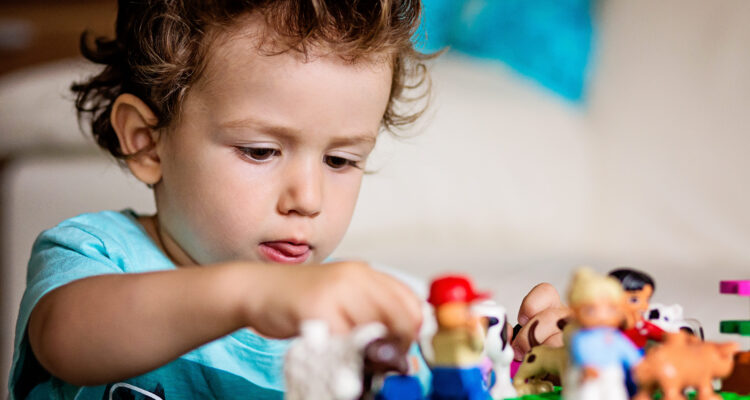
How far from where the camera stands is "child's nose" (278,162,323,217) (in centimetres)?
72

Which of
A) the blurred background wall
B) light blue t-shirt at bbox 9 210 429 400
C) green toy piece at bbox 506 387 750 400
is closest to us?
green toy piece at bbox 506 387 750 400

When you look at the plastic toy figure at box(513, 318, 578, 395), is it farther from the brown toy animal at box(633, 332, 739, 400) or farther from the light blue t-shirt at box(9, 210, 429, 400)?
the light blue t-shirt at box(9, 210, 429, 400)

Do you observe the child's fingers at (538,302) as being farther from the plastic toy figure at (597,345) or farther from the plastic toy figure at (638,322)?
the plastic toy figure at (597,345)

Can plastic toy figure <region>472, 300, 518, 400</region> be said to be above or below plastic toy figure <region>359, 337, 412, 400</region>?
below

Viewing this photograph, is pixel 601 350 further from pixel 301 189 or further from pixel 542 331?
pixel 301 189

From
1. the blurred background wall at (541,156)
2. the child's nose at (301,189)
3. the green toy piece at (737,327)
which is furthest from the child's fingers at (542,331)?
the blurred background wall at (541,156)

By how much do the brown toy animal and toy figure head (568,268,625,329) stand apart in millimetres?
29

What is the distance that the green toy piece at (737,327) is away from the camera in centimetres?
58

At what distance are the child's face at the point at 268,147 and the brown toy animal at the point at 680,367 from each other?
1.20 feet

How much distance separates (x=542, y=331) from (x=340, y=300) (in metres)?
0.25

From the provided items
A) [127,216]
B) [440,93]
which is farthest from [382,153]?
[127,216]

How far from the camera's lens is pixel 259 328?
0.47m

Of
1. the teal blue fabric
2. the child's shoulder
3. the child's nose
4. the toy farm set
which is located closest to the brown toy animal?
the toy farm set

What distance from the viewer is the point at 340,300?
17.1 inches
